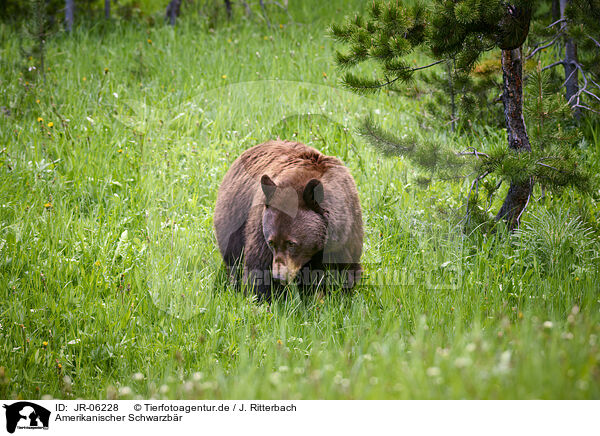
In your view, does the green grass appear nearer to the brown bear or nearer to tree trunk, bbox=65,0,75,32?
the brown bear

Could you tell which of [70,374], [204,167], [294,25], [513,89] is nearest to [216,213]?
→ [204,167]

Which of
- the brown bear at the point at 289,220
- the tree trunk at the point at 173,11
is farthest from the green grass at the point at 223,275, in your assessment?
the tree trunk at the point at 173,11

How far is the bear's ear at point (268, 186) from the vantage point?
11.7 feet

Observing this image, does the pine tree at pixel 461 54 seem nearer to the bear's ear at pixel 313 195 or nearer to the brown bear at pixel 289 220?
the brown bear at pixel 289 220

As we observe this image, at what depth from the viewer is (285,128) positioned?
667cm

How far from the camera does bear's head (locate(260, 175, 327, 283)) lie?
360cm

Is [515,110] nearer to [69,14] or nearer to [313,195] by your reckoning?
[313,195]

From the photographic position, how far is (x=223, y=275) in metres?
4.59

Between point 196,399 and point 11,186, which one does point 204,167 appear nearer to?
point 11,186

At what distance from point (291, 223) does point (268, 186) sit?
0.31m

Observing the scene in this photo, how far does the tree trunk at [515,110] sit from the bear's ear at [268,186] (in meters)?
1.95
